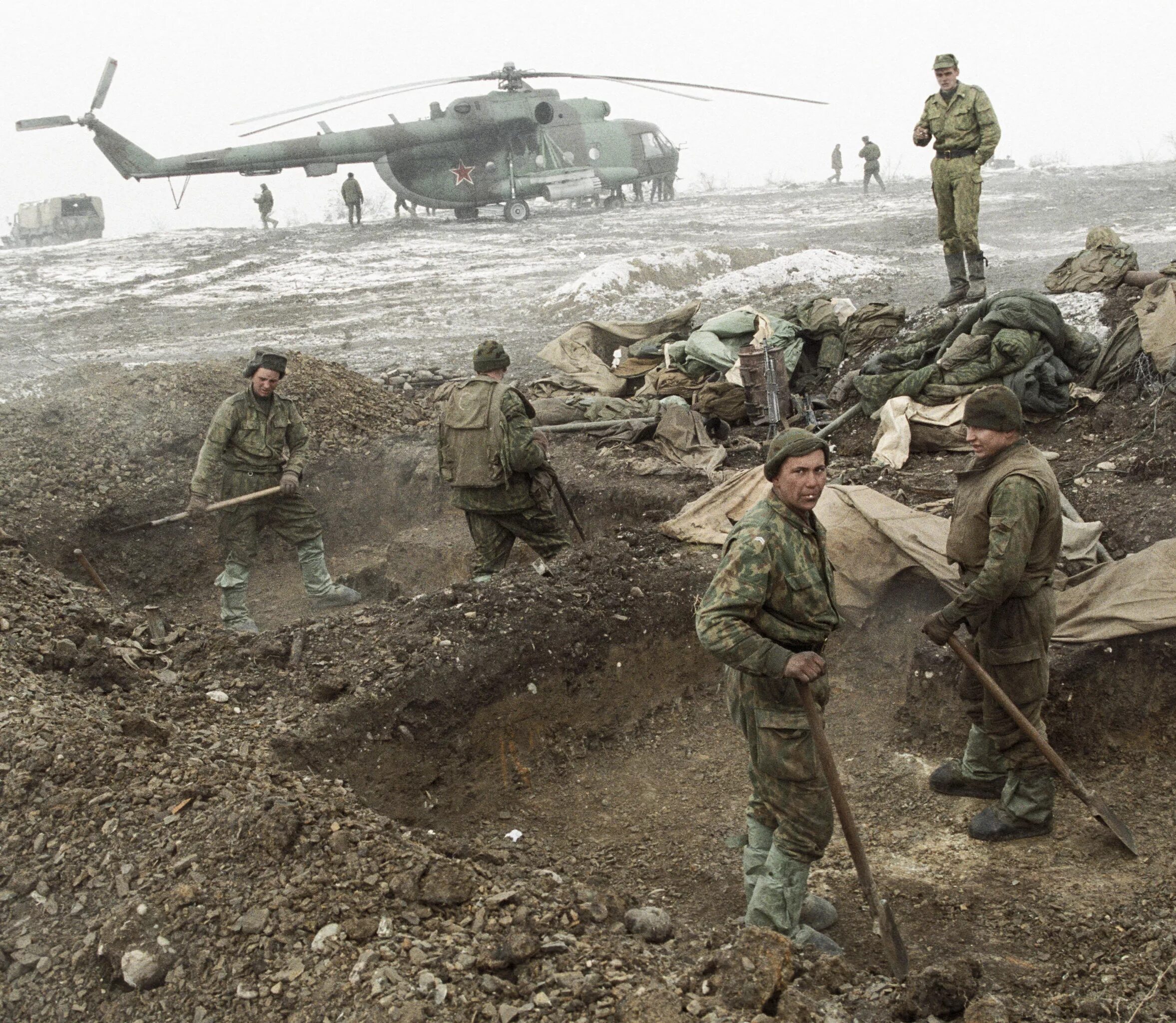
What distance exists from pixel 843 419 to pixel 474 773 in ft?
13.8

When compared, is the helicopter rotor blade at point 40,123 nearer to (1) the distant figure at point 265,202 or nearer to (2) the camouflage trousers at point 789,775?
(1) the distant figure at point 265,202

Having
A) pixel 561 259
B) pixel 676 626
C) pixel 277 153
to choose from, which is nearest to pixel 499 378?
pixel 676 626

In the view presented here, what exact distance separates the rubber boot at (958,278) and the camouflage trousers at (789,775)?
7.02 metres

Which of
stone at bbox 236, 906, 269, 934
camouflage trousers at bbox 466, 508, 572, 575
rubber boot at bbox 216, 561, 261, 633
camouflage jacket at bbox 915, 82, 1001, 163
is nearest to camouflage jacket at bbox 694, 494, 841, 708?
stone at bbox 236, 906, 269, 934

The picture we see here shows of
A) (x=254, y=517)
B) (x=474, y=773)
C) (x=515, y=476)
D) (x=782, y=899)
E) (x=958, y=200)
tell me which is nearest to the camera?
(x=782, y=899)

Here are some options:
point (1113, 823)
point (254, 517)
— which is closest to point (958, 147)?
point (254, 517)

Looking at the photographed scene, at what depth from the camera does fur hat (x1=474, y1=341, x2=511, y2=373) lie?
5.83m

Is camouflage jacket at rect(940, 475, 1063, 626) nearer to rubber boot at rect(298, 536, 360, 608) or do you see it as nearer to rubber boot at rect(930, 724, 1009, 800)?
rubber boot at rect(930, 724, 1009, 800)

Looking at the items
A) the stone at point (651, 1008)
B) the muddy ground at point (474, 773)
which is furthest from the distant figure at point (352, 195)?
the stone at point (651, 1008)

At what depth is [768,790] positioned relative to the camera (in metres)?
3.35

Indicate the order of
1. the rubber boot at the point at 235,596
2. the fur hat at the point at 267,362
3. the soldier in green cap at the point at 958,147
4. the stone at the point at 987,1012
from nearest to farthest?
1. the stone at the point at 987,1012
2. the fur hat at the point at 267,362
3. the rubber boot at the point at 235,596
4. the soldier in green cap at the point at 958,147

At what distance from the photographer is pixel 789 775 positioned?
3.27 metres

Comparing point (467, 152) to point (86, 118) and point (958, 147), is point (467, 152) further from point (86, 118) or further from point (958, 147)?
point (958, 147)

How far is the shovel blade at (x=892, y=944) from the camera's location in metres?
3.21
